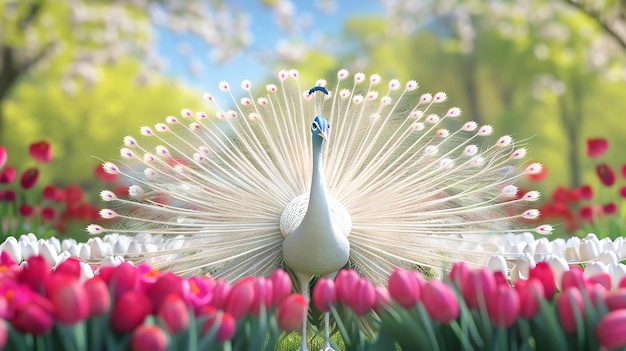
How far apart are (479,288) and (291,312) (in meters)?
0.52

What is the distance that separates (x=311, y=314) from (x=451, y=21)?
2001cm

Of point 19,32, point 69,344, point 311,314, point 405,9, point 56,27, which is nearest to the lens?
point 69,344

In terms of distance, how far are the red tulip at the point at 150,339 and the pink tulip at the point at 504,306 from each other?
0.88 metres

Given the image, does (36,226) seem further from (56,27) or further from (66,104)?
(66,104)

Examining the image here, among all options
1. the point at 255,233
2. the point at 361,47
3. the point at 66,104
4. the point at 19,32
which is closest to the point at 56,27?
the point at 19,32

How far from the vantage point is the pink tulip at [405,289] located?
6.72 ft

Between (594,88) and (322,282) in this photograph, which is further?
(594,88)

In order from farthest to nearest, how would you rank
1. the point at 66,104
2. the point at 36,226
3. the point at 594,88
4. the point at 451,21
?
1. the point at 451,21
2. the point at 594,88
3. the point at 66,104
4. the point at 36,226

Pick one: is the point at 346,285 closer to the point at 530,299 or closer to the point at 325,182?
the point at 530,299

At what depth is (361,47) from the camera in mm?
23000

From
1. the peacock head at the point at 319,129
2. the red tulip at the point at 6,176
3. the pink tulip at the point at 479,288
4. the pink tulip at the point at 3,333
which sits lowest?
the pink tulip at the point at 3,333

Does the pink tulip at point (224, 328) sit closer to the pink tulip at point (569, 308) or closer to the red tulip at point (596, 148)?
the pink tulip at point (569, 308)

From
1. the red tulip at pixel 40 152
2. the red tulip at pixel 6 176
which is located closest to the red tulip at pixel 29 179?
the red tulip at pixel 6 176

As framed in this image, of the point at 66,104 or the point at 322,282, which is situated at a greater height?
the point at 66,104
